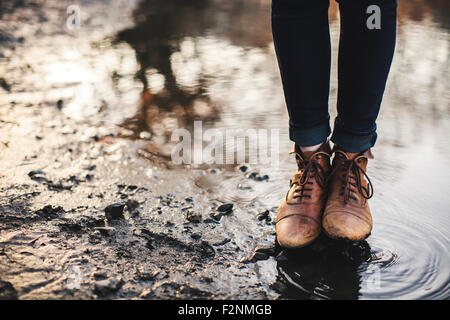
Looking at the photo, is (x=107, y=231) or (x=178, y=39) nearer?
(x=107, y=231)

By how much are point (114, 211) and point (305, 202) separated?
70 cm

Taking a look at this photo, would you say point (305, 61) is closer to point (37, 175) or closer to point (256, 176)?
point (256, 176)

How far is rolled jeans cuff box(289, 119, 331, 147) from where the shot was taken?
5.05ft

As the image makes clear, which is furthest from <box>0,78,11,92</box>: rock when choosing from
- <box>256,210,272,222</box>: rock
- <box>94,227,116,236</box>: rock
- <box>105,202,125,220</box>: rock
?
<box>256,210,272,222</box>: rock

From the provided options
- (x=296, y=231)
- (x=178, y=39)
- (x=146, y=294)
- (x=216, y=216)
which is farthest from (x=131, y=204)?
(x=178, y=39)

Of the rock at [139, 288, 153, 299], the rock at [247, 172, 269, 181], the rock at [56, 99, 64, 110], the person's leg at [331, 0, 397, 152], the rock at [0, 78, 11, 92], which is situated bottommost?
the rock at [247, 172, 269, 181]

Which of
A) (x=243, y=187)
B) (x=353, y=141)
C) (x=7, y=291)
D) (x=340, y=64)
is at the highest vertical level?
(x=340, y=64)

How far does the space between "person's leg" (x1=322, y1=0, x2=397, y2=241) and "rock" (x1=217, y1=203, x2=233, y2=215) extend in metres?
0.38

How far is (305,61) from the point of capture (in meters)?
1.46

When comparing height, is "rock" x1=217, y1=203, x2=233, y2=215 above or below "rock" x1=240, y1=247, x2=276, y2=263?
below

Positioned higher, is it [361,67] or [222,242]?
[361,67]

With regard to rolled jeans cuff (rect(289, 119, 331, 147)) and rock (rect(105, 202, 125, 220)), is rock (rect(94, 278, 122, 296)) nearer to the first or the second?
rock (rect(105, 202, 125, 220))

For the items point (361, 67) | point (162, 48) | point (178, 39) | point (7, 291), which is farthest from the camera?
point (178, 39)

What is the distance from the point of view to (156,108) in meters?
2.77
